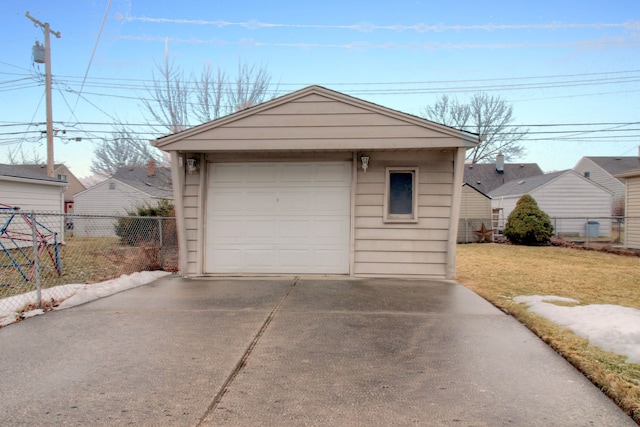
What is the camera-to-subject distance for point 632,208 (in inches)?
543

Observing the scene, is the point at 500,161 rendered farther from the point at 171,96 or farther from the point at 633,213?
the point at 171,96

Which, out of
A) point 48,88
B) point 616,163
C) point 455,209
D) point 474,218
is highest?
point 48,88

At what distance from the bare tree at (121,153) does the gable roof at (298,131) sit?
366 inches

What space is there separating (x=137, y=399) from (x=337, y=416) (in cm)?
125

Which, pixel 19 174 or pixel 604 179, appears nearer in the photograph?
pixel 19 174

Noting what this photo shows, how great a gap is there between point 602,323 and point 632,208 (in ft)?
44.3

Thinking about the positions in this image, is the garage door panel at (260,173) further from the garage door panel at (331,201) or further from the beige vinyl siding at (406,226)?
the beige vinyl siding at (406,226)

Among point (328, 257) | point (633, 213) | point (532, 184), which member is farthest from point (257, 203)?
point (532, 184)

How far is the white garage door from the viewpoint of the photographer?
21.4ft

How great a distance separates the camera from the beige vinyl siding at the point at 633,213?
13.2m

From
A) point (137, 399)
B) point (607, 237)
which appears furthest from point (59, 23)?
point (607, 237)

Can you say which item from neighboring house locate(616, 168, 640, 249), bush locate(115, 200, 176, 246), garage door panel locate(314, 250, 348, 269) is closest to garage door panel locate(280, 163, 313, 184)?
garage door panel locate(314, 250, 348, 269)

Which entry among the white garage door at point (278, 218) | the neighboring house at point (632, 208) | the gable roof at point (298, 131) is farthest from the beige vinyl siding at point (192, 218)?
the neighboring house at point (632, 208)

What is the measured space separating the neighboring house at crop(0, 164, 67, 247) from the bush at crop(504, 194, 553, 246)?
1684 cm
